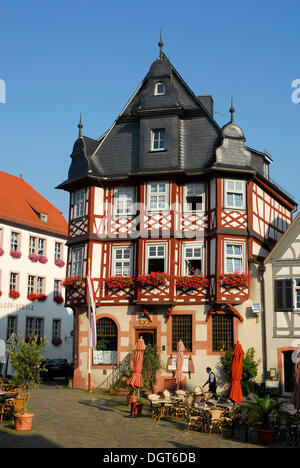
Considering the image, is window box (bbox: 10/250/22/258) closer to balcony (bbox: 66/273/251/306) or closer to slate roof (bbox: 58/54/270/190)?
slate roof (bbox: 58/54/270/190)

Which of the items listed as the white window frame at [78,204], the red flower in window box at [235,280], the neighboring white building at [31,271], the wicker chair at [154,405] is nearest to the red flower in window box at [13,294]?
the neighboring white building at [31,271]

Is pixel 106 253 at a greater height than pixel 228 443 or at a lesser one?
greater

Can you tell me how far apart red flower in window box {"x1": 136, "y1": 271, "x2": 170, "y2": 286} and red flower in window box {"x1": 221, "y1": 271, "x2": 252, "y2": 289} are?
2.60 meters

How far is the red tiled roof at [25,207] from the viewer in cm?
4725

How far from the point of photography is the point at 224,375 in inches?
1065

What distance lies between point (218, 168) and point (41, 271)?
23.2m

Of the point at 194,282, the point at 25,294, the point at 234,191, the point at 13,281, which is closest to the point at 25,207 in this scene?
the point at 13,281

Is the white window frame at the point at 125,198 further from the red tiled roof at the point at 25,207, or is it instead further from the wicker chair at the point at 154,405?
the red tiled roof at the point at 25,207

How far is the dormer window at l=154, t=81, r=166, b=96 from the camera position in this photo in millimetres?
30781

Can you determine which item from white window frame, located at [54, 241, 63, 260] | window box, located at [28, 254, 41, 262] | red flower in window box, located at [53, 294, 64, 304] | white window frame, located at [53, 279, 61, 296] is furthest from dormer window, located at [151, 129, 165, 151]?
white window frame, located at [54, 241, 63, 260]

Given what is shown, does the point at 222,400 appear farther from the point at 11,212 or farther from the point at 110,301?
the point at 11,212
